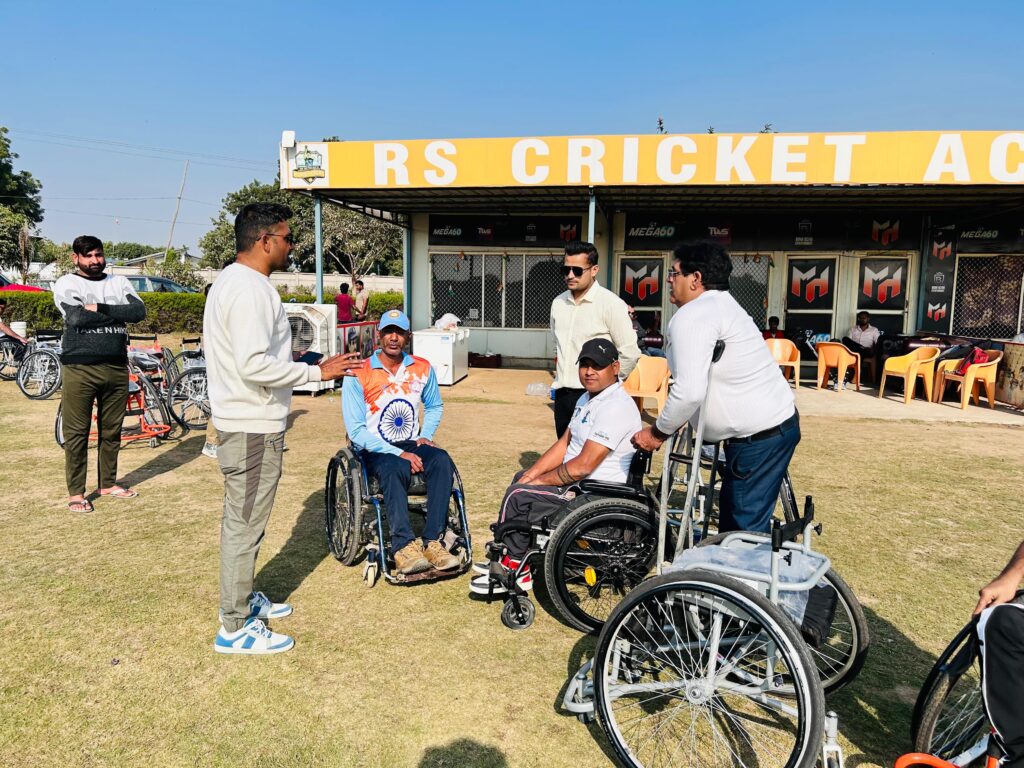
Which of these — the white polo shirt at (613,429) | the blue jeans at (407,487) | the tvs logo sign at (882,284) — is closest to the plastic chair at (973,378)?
the tvs logo sign at (882,284)

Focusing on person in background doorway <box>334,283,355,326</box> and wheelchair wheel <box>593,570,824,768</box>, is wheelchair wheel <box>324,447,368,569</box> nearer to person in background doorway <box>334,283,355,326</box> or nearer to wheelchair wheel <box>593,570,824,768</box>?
wheelchair wheel <box>593,570,824,768</box>

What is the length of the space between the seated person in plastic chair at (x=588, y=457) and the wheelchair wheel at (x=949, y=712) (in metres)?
1.49

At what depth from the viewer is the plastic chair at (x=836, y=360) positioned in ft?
36.6

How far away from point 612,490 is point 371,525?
1324mm

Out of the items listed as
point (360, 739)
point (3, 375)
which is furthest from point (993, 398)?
point (3, 375)

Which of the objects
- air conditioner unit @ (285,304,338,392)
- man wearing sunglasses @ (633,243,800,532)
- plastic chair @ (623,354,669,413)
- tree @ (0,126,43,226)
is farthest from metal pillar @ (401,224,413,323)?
tree @ (0,126,43,226)

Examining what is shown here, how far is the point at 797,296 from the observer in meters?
13.3

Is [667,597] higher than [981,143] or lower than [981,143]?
lower

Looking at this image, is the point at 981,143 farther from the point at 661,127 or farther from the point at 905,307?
the point at 661,127

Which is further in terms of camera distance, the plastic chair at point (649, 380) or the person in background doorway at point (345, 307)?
the person in background doorway at point (345, 307)

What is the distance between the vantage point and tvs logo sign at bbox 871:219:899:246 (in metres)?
12.9

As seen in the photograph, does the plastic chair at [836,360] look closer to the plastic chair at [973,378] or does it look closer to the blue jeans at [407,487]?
the plastic chair at [973,378]

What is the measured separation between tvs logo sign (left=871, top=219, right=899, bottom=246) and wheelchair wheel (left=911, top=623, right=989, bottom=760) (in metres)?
12.6

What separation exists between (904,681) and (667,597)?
54.3 inches
